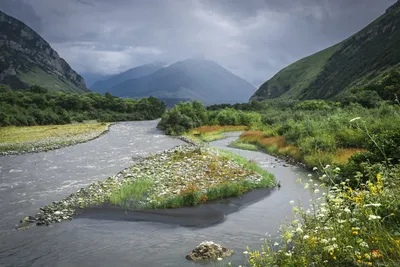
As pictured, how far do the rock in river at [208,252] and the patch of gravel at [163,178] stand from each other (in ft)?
24.8

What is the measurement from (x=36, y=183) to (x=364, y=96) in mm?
78490

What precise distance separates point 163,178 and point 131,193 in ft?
12.6

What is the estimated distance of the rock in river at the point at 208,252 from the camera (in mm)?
11984

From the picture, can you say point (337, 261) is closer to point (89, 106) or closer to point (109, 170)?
point (109, 170)

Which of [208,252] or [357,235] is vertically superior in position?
[357,235]

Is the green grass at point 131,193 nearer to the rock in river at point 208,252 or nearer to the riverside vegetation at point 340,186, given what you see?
the rock in river at point 208,252

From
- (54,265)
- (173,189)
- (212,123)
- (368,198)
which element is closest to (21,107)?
(212,123)

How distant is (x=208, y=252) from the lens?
12.1m

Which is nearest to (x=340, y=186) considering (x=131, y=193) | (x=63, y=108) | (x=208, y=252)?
(x=208, y=252)

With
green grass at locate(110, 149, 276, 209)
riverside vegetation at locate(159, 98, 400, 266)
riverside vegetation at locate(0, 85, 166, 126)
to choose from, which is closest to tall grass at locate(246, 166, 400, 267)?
riverside vegetation at locate(159, 98, 400, 266)

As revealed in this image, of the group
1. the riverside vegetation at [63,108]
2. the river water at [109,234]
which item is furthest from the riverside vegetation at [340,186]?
the riverside vegetation at [63,108]

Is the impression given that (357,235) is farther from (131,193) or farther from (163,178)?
(163,178)

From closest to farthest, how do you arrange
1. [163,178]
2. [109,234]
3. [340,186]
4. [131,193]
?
[340,186] → [109,234] → [131,193] → [163,178]

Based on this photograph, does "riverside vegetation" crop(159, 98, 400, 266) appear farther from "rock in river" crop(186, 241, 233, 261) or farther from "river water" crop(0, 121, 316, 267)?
"river water" crop(0, 121, 316, 267)
